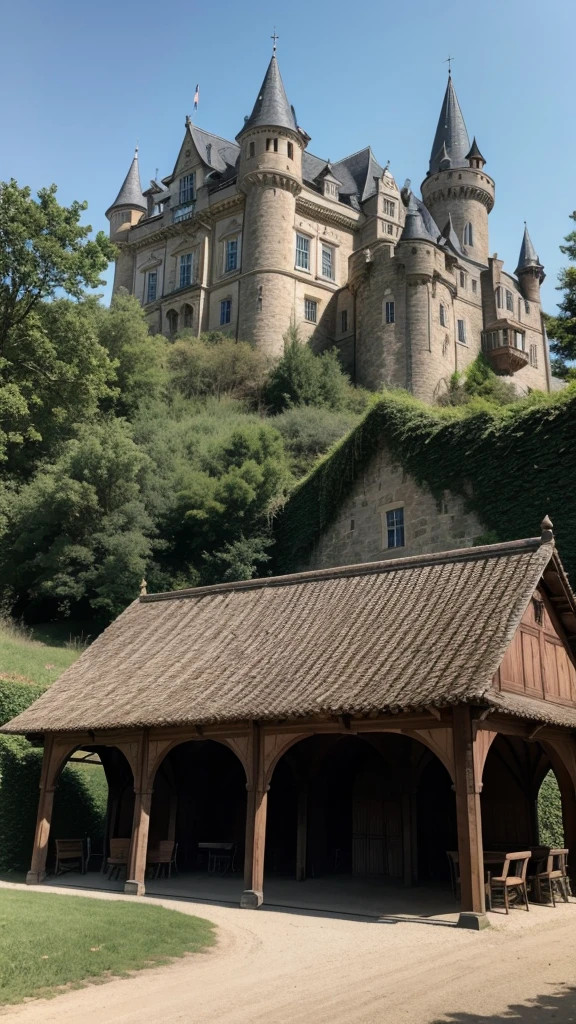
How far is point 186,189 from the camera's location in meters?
70.2

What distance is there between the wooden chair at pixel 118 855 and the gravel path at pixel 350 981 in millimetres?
5889

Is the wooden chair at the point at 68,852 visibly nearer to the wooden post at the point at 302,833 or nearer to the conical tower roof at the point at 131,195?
the wooden post at the point at 302,833

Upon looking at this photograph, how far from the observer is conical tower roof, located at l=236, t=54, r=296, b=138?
6241 centimetres

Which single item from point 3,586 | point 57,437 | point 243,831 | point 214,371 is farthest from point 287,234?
point 243,831

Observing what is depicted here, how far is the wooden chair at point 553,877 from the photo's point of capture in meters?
15.8

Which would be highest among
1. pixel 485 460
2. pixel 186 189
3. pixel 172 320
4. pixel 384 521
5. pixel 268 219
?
pixel 186 189

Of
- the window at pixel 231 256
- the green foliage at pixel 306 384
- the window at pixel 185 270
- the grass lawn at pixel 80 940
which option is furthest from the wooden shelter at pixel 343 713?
the window at pixel 185 270

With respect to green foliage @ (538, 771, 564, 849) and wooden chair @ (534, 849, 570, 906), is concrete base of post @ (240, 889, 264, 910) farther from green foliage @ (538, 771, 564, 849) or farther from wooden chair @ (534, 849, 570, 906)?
green foliage @ (538, 771, 564, 849)

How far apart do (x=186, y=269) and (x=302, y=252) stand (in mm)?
9384

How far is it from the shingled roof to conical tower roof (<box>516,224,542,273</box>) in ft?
196

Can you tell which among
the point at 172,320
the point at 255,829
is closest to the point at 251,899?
the point at 255,829

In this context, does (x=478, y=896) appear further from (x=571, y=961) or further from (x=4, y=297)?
(x=4, y=297)

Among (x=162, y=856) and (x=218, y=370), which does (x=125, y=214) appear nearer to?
(x=218, y=370)

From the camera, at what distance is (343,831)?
2059 cm
